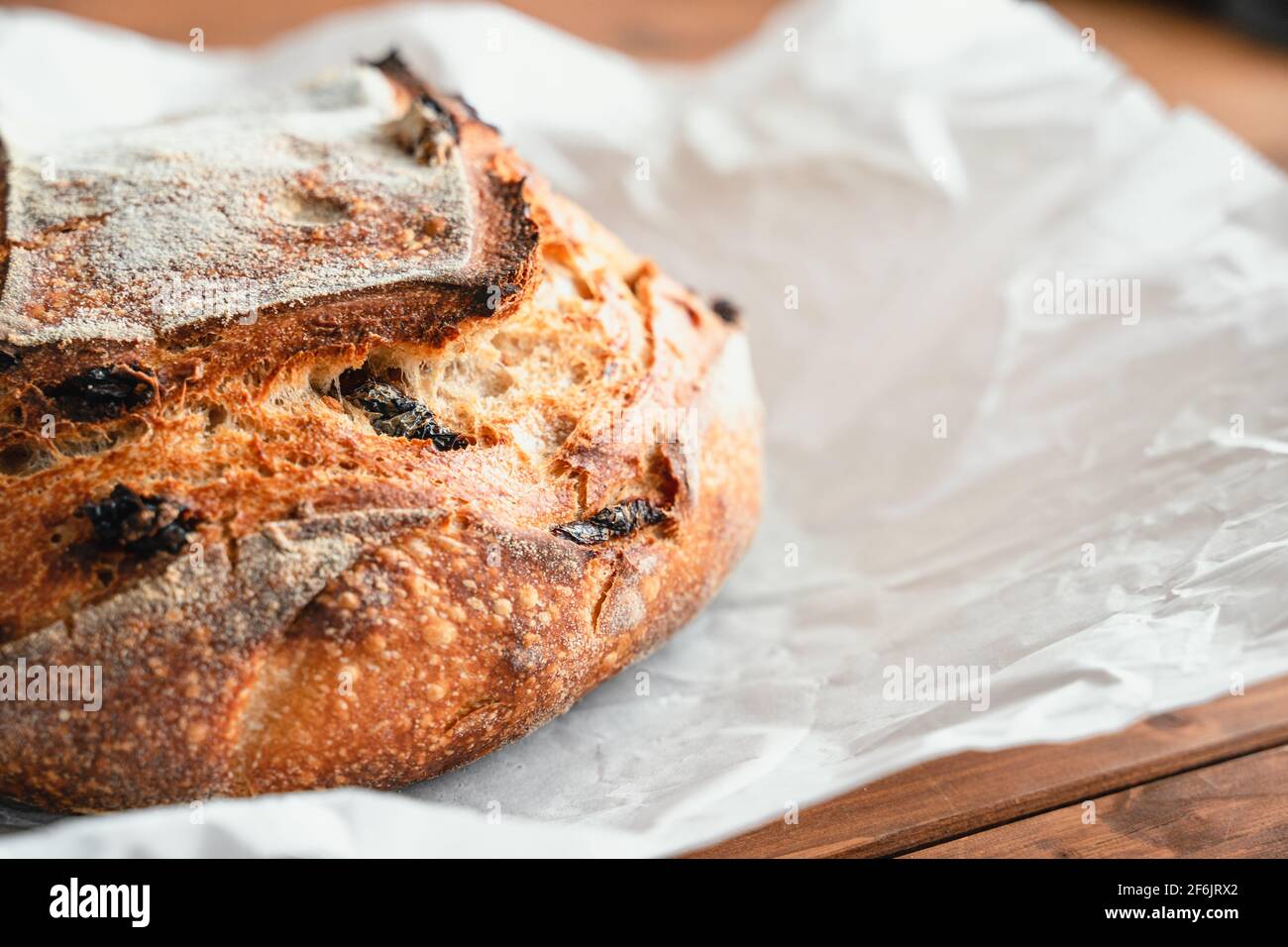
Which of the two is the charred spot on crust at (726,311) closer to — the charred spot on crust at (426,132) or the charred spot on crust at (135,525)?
the charred spot on crust at (426,132)

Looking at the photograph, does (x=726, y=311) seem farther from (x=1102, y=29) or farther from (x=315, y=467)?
(x=1102, y=29)

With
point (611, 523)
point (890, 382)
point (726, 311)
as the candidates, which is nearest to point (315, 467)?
point (611, 523)

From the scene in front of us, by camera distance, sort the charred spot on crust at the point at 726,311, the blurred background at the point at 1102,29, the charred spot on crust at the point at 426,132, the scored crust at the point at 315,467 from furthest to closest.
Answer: the blurred background at the point at 1102,29 < the charred spot on crust at the point at 726,311 < the charred spot on crust at the point at 426,132 < the scored crust at the point at 315,467

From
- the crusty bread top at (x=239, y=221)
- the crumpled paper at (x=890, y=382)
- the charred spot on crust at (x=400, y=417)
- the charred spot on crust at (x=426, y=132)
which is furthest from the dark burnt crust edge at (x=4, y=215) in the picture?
the charred spot on crust at (x=426, y=132)

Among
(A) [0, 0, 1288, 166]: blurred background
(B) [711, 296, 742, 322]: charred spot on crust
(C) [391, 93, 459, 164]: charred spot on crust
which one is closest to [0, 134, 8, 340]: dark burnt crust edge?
(C) [391, 93, 459, 164]: charred spot on crust
